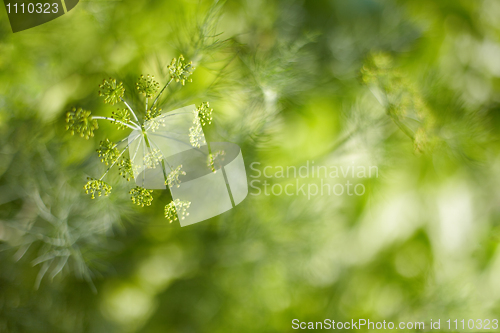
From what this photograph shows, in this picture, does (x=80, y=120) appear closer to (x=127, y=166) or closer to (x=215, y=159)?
(x=127, y=166)

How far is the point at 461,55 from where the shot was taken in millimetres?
790

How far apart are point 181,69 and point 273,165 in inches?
15.3

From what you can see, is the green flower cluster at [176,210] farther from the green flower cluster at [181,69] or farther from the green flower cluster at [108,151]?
the green flower cluster at [181,69]

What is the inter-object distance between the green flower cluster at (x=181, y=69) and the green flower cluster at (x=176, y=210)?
0.35 meters

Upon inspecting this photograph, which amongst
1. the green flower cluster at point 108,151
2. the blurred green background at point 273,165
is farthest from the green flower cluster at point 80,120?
the blurred green background at point 273,165

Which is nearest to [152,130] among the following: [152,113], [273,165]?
[152,113]

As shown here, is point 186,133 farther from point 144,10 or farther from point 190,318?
point 190,318

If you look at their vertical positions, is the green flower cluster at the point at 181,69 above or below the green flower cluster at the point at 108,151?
above

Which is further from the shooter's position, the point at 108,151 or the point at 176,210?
the point at 176,210

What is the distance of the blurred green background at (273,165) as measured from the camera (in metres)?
0.79

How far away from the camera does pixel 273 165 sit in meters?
0.86

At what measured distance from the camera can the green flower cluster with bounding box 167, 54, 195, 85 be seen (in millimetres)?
734

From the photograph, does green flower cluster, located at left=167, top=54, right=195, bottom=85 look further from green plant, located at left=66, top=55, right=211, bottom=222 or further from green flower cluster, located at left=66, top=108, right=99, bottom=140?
green flower cluster, located at left=66, top=108, right=99, bottom=140

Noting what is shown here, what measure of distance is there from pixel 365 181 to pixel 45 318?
3.70ft
